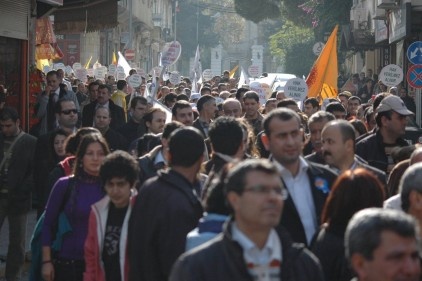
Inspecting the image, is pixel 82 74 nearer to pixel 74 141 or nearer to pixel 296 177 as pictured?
pixel 74 141

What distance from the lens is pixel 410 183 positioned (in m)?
5.71

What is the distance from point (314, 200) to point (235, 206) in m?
1.98

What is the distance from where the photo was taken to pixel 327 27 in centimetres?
4894

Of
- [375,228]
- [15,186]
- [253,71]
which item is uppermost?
[253,71]

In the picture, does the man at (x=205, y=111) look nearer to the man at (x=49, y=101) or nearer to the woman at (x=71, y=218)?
the man at (x=49, y=101)

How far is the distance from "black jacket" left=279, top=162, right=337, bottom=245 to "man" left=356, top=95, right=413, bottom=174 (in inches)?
127

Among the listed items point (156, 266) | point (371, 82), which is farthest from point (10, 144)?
point (371, 82)

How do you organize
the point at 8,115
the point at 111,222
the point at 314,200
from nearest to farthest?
1. the point at 314,200
2. the point at 111,222
3. the point at 8,115

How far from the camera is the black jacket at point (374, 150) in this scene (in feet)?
32.7

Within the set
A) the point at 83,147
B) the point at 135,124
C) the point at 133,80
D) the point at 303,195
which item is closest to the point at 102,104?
the point at 135,124

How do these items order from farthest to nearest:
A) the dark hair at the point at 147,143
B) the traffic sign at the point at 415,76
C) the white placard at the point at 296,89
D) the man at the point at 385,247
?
the traffic sign at the point at 415,76
the white placard at the point at 296,89
the dark hair at the point at 147,143
the man at the point at 385,247

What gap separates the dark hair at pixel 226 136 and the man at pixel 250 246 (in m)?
2.36

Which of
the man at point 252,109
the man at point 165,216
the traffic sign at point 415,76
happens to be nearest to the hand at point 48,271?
the man at point 165,216

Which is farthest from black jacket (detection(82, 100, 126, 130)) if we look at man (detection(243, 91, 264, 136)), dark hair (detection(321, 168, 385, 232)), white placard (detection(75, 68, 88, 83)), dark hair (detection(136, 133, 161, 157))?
white placard (detection(75, 68, 88, 83))
